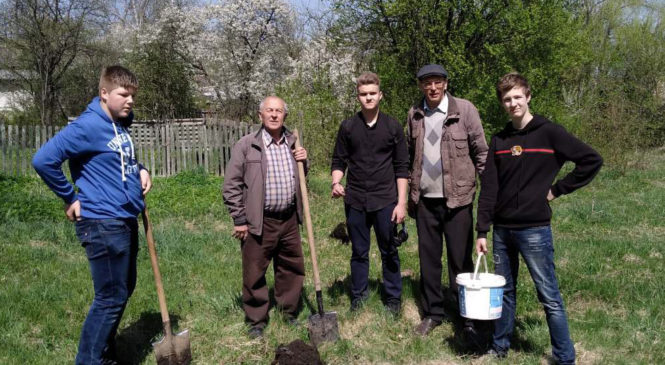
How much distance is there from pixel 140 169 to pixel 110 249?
71 cm

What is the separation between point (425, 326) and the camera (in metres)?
4.26

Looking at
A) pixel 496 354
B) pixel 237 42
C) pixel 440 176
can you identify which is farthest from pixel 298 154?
pixel 237 42

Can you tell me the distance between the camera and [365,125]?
171 inches

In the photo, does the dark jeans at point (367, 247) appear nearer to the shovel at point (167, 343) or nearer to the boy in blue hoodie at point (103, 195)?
the shovel at point (167, 343)

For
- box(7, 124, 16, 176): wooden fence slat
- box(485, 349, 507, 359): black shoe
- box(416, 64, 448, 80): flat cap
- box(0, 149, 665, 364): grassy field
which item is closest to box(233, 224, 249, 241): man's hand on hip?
box(0, 149, 665, 364): grassy field

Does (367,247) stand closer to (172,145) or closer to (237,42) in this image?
(172,145)

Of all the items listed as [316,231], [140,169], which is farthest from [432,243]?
[316,231]

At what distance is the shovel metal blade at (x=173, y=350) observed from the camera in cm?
356

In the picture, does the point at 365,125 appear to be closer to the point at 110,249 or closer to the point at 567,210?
the point at 110,249

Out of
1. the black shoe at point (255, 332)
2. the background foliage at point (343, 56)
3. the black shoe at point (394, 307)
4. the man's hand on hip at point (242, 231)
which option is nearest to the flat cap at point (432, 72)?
the man's hand on hip at point (242, 231)

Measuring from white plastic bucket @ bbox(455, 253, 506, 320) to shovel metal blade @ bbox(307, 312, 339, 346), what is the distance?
1137 millimetres

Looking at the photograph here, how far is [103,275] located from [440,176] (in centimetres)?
254

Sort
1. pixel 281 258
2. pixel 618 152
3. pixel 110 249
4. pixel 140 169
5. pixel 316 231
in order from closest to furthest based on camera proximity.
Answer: pixel 110 249
pixel 140 169
pixel 281 258
pixel 316 231
pixel 618 152

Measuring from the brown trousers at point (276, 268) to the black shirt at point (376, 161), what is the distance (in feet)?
2.03
